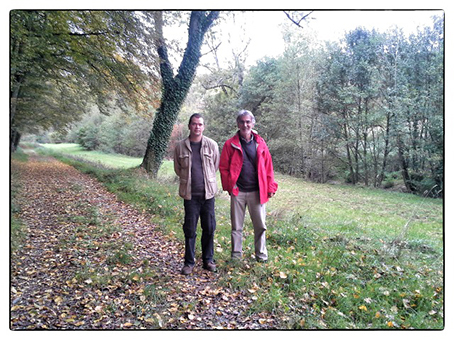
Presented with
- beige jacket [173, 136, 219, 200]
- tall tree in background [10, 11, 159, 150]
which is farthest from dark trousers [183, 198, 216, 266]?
tall tree in background [10, 11, 159, 150]

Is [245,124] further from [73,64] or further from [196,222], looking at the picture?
[73,64]

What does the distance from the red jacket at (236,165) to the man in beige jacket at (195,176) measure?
15 centimetres

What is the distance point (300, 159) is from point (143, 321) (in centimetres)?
1397

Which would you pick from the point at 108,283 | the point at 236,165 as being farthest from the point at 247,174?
the point at 108,283

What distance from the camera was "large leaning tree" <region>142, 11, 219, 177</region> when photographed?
814 cm

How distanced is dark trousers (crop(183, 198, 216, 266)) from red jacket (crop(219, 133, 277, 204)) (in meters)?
0.35

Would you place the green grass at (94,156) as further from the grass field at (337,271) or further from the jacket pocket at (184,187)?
the jacket pocket at (184,187)

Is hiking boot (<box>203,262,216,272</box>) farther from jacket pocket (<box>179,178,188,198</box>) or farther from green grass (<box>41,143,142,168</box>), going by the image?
green grass (<box>41,143,142,168</box>)

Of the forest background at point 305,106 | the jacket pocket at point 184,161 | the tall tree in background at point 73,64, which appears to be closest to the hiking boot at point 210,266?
the jacket pocket at point 184,161

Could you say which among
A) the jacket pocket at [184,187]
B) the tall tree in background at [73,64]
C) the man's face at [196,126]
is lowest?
the jacket pocket at [184,187]

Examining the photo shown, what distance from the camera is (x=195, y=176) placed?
129 inches

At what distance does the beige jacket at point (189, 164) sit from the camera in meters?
3.24

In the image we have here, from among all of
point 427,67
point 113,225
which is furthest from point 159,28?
point 427,67

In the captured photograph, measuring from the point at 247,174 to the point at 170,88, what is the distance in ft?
21.7
